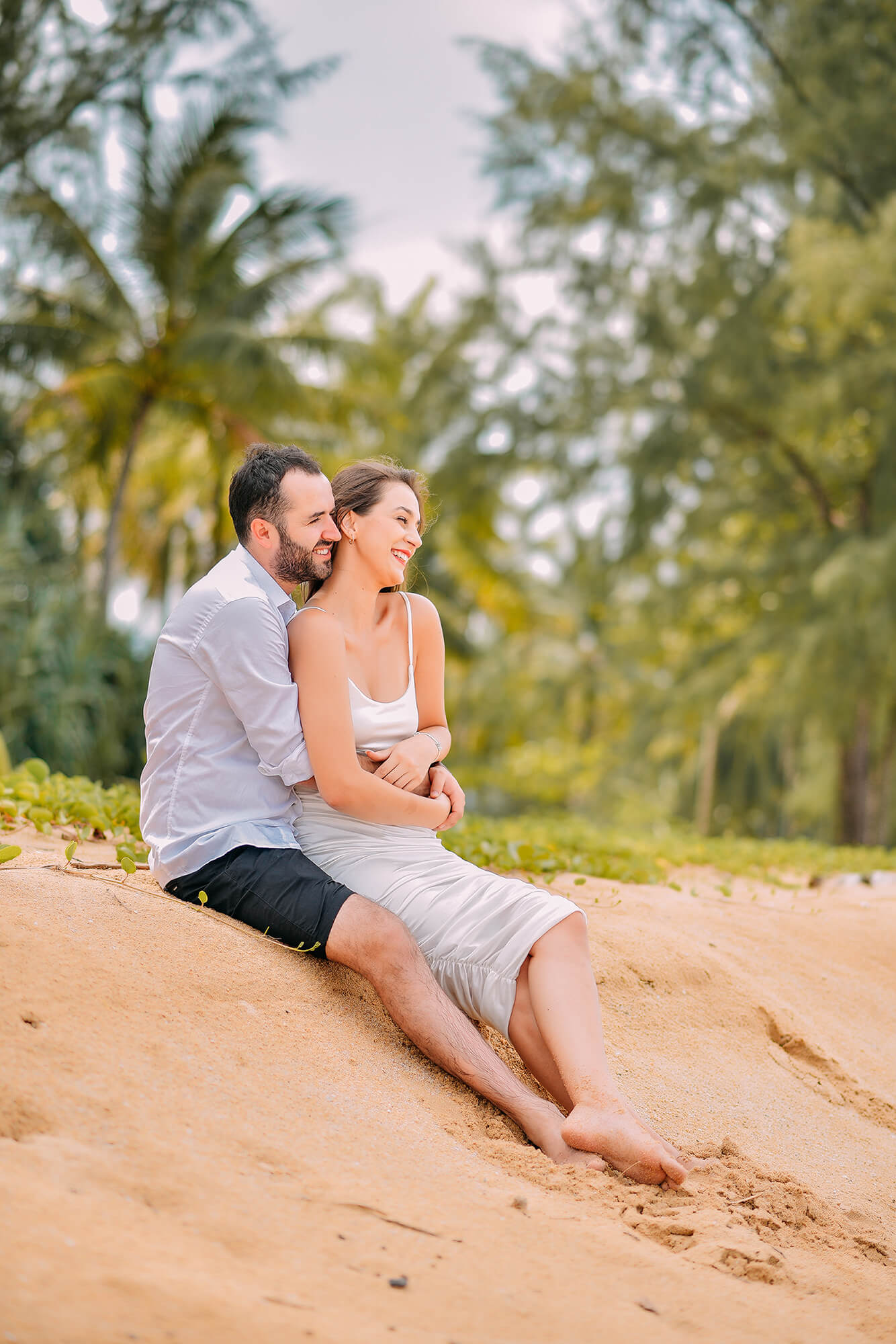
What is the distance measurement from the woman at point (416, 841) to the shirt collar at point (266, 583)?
7cm

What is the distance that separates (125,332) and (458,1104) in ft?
48.0

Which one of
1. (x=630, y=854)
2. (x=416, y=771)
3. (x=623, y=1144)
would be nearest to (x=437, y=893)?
Answer: (x=416, y=771)

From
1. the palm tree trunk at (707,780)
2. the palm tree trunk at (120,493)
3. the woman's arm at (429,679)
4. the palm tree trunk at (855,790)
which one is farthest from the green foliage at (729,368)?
the woman's arm at (429,679)

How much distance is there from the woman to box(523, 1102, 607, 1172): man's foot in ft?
0.07

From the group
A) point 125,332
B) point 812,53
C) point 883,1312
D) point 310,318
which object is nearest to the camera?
point 883,1312

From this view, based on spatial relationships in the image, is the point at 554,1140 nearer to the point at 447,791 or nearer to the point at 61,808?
the point at 447,791

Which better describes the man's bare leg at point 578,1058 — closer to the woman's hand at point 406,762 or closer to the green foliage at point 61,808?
the woman's hand at point 406,762

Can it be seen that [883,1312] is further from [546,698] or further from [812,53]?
[546,698]

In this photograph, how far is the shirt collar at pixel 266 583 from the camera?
3.12 metres

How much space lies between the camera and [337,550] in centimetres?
341

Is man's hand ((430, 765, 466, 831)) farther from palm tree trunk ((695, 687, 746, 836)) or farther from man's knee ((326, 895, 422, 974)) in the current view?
palm tree trunk ((695, 687, 746, 836))

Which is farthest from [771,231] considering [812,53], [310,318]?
[310,318]

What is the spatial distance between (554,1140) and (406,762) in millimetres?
1125

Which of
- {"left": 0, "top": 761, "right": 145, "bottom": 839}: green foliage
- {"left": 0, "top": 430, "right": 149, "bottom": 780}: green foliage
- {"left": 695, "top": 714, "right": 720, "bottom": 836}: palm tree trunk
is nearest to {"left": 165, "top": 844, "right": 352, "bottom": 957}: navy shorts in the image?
{"left": 0, "top": 761, "right": 145, "bottom": 839}: green foliage
